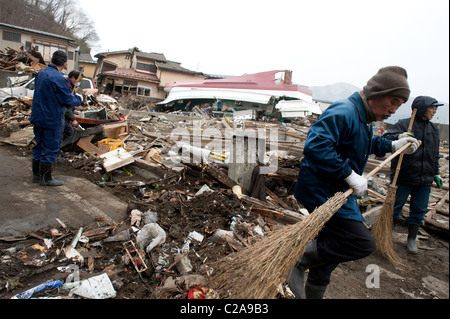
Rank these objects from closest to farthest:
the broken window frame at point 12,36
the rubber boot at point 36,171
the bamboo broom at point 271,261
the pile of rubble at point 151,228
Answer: the bamboo broom at point 271,261
the pile of rubble at point 151,228
the rubber boot at point 36,171
the broken window frame at point 12,36

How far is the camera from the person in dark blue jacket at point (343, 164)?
213cm

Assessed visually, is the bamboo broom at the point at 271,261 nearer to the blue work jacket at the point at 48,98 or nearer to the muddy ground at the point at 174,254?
the muddy ground at the point at 174,254

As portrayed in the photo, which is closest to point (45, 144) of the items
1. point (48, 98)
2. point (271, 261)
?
point (48, 98)

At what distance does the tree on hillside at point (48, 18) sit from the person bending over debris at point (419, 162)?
15.5 metres

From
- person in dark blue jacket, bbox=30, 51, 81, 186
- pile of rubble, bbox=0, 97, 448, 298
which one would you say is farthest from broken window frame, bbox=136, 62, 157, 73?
person in dark blue jacket, bbox=30, 51, 81, 186

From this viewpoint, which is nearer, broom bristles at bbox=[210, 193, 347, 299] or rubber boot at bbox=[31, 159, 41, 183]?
broom bristles at bbox=[210, 193, 347, 299]

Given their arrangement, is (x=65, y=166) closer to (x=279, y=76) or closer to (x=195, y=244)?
(x=195, y=244)

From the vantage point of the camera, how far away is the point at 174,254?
288 cm

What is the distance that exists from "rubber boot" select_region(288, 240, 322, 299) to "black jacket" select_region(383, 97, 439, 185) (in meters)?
2.70

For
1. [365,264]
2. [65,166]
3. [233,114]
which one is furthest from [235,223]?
[233,114]

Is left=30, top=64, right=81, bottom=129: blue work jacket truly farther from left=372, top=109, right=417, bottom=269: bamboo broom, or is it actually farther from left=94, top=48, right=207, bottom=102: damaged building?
left=94, top=48, right=207, bottom=102: damaged building

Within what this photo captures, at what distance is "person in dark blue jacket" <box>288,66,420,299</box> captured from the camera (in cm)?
213

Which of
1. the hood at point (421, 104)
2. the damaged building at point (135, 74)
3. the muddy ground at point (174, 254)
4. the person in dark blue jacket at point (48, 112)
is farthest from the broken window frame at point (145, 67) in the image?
the hood at point (421, 104)
